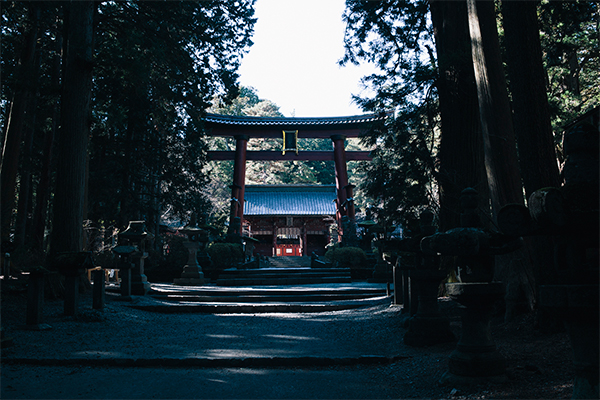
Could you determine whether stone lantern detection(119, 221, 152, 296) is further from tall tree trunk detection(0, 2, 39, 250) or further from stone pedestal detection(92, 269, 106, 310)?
stone pedestal detection(92, 269, 106, 310)

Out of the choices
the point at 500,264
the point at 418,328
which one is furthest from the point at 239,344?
the point at 500,264

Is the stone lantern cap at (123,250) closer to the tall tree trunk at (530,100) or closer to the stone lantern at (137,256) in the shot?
the stone lantern at (137,256)

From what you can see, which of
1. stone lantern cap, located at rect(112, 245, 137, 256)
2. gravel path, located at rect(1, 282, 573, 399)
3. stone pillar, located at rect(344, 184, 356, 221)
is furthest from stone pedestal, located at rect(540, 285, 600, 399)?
stone pillar, located at rect(344, 184, 356, 221)

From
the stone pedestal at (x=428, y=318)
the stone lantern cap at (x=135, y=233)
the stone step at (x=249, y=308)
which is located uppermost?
the stone lantern cap at (x=135, y=233)

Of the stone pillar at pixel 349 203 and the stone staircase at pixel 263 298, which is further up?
the stone pillar at pixel 349 203

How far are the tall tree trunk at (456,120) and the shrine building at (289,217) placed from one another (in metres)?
19.3

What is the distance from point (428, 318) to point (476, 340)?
5.55ft

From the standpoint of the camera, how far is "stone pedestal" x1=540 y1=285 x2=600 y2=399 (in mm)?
2193

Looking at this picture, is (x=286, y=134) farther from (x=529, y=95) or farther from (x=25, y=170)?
(x=529, y=95)

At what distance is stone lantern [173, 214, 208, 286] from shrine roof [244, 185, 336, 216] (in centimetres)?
1352

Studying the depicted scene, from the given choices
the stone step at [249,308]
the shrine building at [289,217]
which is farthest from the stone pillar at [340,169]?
the stone step at [249,308]

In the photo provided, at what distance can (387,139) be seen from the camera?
9.48m

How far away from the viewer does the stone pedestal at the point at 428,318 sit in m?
5.08

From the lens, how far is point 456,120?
757 centimetres
